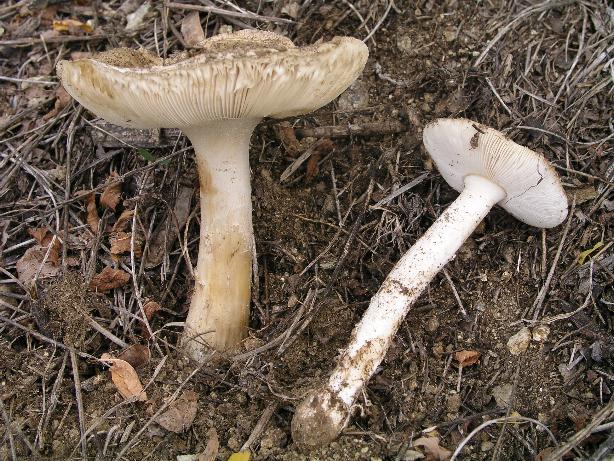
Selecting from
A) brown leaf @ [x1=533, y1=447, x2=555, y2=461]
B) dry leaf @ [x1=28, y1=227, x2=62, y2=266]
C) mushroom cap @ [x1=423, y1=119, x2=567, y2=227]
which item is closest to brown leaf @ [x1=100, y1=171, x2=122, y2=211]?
dry leaf @ [x1=28, y1=227, x2=62, y2=266]

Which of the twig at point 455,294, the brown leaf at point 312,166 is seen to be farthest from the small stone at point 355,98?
the twig at point 455,294

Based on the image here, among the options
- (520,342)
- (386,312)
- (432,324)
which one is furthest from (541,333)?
(386,312)

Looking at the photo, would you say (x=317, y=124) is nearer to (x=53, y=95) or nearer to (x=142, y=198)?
(x=142, y=198)

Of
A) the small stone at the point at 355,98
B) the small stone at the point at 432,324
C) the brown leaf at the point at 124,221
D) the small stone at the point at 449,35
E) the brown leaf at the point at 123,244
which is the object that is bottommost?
the small stone at the point at 432,324

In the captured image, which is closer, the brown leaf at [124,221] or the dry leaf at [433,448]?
the dry leaf at [433,448]

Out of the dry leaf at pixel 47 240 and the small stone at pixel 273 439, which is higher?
the dry leaf at pixel 47 240

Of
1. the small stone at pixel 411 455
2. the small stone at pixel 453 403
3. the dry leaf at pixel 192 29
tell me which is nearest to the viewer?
the small stone at pixel 411 455

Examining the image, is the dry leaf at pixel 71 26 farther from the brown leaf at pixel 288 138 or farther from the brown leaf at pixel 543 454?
the brown leaf at pixel 543 454

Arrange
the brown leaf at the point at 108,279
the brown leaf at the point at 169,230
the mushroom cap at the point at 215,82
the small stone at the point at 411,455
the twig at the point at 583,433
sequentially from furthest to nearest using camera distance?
the brown leaf at the point at 169,230
the brown leaf at the point at 108,279
the small stone at the point at 411,455
the twig at the point at 583,433
the mushroom cap at the point at 215,82
